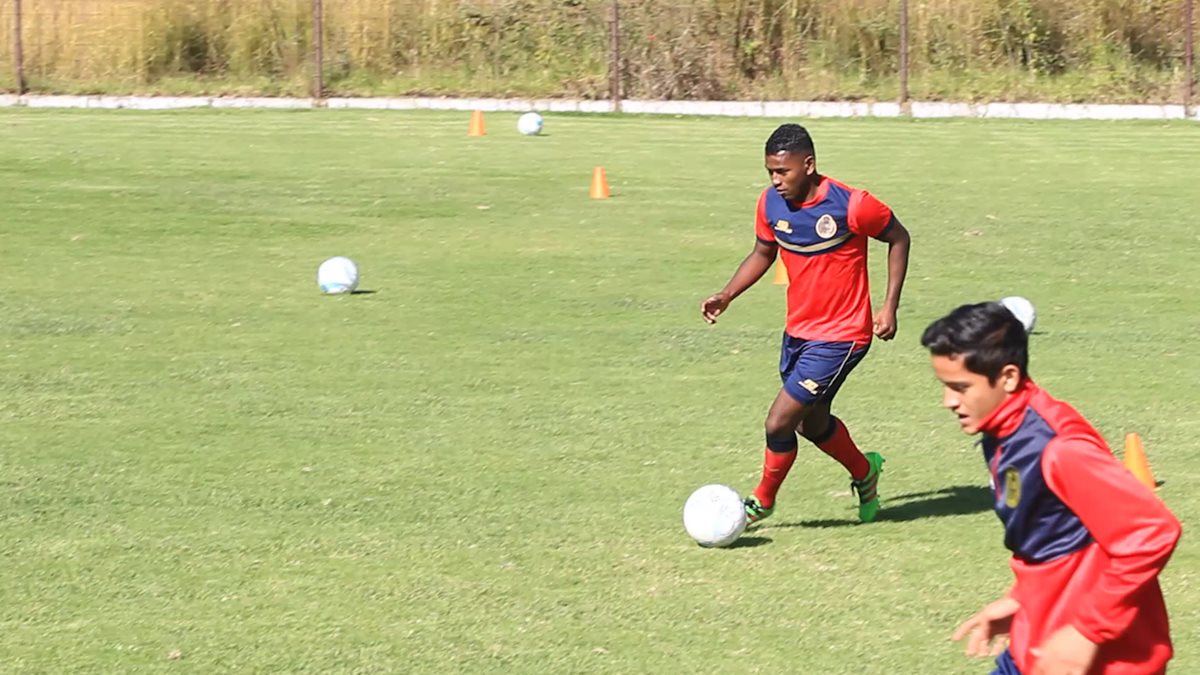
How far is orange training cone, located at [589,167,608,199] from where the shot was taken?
18828 millimetres

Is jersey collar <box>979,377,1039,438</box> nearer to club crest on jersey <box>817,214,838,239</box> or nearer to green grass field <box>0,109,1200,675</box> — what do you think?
green grass field <box>0,109,1200,675</box>

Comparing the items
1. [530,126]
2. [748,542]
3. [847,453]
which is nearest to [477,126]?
[530,126]

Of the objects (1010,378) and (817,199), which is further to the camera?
(817,199)

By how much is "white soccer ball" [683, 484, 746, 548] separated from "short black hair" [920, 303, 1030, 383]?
3.22 meters

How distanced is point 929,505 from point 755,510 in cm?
94

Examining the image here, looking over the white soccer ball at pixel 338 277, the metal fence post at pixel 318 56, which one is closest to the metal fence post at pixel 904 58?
the metal fence post at pixel 318 56

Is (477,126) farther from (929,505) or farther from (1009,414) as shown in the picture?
(1009,414)

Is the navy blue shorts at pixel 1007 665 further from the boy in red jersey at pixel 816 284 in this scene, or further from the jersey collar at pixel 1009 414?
the boy in red jersey at pixel 816 284

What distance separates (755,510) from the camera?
25.0 ft

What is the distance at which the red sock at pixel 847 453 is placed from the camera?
7.73 m

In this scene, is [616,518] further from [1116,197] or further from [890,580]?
[1116,197]

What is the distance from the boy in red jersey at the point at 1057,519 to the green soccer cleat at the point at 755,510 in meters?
3.37

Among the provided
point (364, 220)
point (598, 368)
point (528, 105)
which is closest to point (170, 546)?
point (598, 368)

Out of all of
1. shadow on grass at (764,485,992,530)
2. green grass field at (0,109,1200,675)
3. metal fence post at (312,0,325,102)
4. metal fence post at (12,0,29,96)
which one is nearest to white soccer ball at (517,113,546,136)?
green grass field at (0,109,1200,675)
